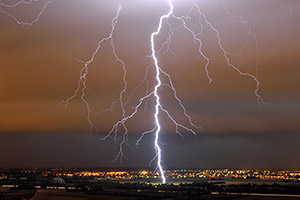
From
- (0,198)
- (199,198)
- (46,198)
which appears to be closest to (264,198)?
(199,198)

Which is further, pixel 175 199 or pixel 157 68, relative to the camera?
pixel 175 199

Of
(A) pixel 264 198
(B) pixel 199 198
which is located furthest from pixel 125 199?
(A) pixel 264 198

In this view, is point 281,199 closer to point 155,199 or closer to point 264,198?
point 264,198

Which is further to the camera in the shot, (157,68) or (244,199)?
(244,199)

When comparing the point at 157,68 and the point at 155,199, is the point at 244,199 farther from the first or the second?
the point at 157,68

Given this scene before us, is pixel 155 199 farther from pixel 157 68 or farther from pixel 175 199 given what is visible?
pixel 157 68

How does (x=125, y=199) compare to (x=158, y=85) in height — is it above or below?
below

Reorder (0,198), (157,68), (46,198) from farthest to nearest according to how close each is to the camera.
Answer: (46,198) < (0,198) < (157,68)

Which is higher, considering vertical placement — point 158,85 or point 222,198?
point 158,85

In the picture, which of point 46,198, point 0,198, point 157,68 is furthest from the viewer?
point 46,198
